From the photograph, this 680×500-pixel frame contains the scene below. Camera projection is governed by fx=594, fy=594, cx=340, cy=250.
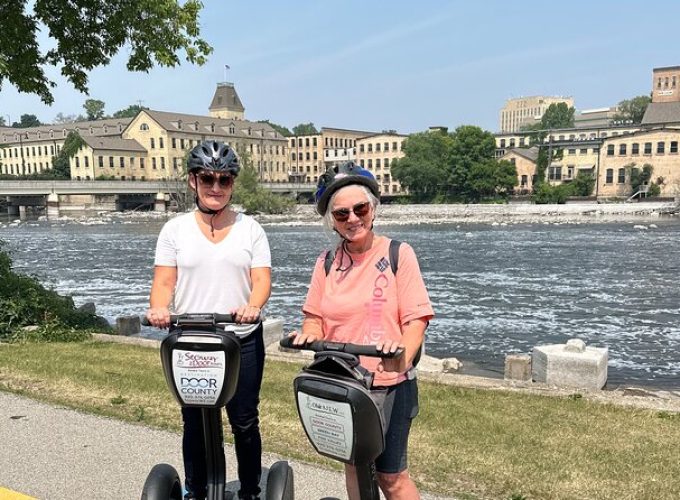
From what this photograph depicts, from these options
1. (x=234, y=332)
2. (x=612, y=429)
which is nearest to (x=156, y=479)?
(x=234, y=332)

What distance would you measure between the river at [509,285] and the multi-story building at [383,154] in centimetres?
6045

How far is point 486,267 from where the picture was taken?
28.2m

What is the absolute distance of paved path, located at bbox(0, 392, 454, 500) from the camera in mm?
4055

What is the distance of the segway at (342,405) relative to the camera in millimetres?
2416

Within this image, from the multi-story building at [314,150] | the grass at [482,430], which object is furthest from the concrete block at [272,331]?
the multi-story building at [314,150]

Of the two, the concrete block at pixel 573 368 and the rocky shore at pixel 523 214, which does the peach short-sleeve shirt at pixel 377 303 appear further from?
the rocky shore at pixel 523 214

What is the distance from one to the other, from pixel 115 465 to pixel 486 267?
83.0 ft

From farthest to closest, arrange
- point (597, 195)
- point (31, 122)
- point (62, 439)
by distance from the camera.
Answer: point (31, 122) < point (597, 195) < point (62, 439)

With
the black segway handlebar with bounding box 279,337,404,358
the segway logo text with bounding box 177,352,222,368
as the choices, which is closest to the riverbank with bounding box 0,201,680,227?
the segway logo text with bounding box 177,352,222,368

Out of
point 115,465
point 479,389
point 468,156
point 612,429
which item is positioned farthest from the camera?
point 468,156

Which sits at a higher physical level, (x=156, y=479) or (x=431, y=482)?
(x=156, y=479)

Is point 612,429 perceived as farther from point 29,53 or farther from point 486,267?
point 486,267

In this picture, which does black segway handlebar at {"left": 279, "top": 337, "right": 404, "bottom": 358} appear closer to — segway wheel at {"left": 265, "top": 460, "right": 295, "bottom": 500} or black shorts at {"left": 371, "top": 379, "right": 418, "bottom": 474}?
black shorts at {"left": 371, "top": 379, "right": 418, "bottom": 474}

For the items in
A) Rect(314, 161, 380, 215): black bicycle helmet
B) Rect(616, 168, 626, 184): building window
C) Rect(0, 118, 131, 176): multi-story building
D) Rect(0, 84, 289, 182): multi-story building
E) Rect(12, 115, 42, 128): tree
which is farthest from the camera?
Rect(12, 115, 42, 128): tree
